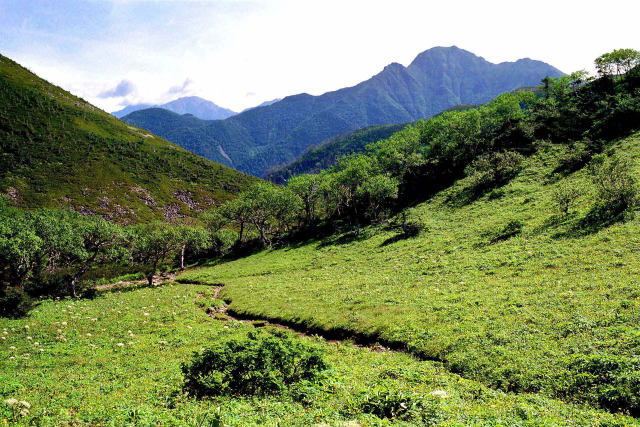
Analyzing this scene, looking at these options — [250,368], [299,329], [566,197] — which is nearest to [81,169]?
[299,329]

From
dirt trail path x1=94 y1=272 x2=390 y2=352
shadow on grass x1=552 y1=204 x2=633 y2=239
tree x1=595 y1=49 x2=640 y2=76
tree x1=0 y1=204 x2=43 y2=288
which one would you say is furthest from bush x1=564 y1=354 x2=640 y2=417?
tree x1=595 y1=49 x2=640 y2=76

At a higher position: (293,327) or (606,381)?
(606,381)

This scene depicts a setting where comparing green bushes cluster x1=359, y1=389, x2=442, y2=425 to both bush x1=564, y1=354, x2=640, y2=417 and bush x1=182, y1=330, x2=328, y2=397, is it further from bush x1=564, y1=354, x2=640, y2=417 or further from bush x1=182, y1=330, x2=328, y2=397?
bush x1=564, y1=354, x2=640, y2=417

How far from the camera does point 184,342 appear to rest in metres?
21.0

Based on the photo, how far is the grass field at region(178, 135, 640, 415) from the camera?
12.7 meters

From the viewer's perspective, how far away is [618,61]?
247 ft

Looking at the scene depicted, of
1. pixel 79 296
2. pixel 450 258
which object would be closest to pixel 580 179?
pixel 450 258

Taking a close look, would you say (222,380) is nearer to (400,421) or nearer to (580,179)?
(400,421)

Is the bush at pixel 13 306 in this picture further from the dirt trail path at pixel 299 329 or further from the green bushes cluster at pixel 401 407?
the green bushes cluster at pixel 401 407

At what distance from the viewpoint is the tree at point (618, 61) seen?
7375 cm

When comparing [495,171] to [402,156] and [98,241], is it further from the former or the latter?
[98,241]

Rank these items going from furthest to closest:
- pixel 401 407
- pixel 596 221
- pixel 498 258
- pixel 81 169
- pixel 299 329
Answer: pixel 81 169
pixel 596 221
pixel 498 258
pixel 299 329
pixel 401 407

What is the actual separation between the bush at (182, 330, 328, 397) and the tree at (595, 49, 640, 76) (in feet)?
346

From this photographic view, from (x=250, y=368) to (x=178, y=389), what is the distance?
333cm
